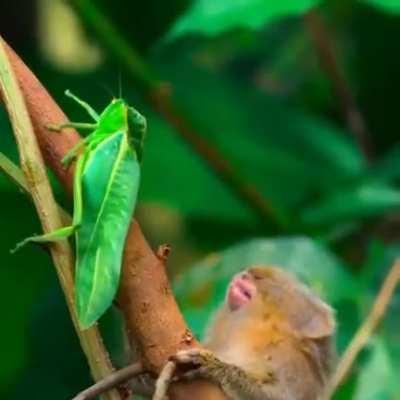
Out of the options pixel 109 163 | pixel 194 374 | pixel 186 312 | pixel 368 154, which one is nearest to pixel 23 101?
pixel 109 163

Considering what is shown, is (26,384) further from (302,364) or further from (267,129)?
(302,364)

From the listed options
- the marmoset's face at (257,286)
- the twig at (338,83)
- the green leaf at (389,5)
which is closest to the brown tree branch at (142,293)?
the marmoset's face at (257,286)

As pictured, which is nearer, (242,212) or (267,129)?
(242,212)

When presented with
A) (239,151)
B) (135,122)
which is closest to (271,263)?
(239,151)

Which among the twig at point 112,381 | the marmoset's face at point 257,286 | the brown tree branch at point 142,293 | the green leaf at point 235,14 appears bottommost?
the marmoset's face at point 257,286

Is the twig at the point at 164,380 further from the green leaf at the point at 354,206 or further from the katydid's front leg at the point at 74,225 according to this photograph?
the green leaf at the point at 354,206

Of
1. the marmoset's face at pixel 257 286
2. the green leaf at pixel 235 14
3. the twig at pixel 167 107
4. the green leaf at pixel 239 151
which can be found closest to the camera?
the marmoset's face at pixel 257 286
